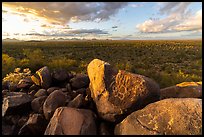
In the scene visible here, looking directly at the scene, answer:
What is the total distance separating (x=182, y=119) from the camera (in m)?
4.34

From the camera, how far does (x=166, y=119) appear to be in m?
4.42

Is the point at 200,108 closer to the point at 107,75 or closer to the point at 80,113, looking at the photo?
the point at 107,75

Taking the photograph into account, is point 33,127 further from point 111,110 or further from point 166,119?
point 166,119

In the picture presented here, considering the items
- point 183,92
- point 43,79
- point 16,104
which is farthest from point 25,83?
point 183,92

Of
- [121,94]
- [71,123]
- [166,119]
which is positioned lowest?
[71,123]

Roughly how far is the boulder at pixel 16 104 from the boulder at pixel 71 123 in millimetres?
1665

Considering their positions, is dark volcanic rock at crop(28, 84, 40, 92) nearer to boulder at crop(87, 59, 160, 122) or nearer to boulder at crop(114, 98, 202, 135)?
boulder at crop(87, 59, 160, 122)

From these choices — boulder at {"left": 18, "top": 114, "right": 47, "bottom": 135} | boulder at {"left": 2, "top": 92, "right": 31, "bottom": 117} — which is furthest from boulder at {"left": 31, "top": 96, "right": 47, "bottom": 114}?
boulder at {"left": 18, "top": 114, "right": 47, "bottom": 135}

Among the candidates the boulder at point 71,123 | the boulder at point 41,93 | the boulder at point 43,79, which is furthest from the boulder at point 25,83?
the boulder at point 71,123

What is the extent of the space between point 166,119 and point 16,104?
395 centimetres

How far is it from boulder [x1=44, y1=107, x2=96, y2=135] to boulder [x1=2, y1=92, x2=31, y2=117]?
5.46 feet

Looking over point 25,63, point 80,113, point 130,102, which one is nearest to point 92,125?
point 80,113

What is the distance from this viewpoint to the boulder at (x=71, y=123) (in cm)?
470

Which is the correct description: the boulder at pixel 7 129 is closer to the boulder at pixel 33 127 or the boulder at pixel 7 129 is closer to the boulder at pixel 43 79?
the boulder at pixel 33 127
